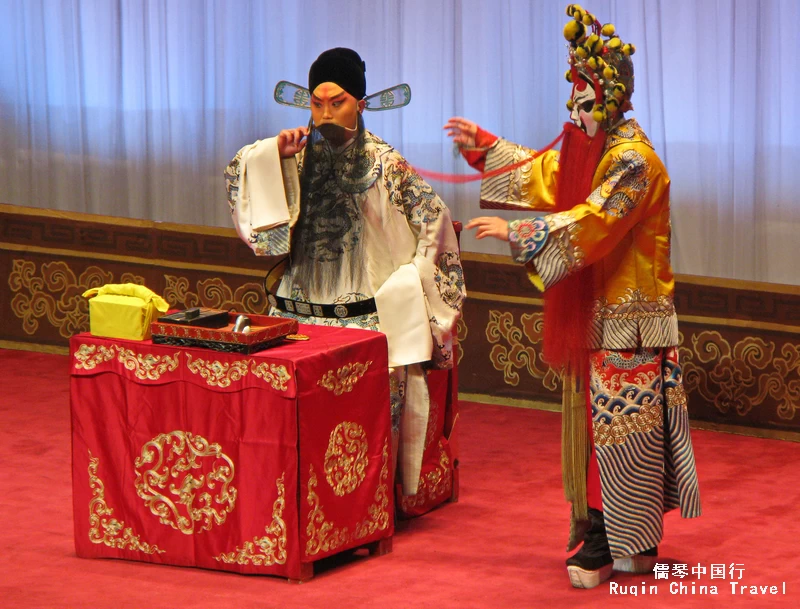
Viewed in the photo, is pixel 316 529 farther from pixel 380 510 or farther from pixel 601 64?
pixel 601 64

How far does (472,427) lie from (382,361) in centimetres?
171

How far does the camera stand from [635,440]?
A: 11.5 feet

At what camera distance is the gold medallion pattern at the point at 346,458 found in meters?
3.60

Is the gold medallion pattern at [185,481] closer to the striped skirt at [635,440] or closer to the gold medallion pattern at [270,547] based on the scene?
the gold medallion pattern at [270,547]

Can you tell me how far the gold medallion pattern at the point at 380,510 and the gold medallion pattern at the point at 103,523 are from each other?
1.99 feet

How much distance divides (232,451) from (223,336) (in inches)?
11.6

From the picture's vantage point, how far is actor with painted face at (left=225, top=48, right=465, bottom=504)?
405 centimetres

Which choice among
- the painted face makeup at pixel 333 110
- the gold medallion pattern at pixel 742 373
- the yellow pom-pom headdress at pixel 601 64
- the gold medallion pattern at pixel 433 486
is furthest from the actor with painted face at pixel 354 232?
the gold medallion pattern at pixel 742 373

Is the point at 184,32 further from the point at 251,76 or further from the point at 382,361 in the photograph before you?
the point at 382,361

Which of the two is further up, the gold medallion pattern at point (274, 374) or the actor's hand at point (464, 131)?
the actor's hand at point (464, 131)

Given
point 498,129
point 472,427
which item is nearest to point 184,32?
point 498,129

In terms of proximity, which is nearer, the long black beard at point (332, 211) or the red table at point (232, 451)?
the red table at point (232, 451)

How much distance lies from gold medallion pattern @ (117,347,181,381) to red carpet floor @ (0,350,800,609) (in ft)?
1.69

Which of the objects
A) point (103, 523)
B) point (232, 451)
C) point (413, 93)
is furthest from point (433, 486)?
point (413, 93)
